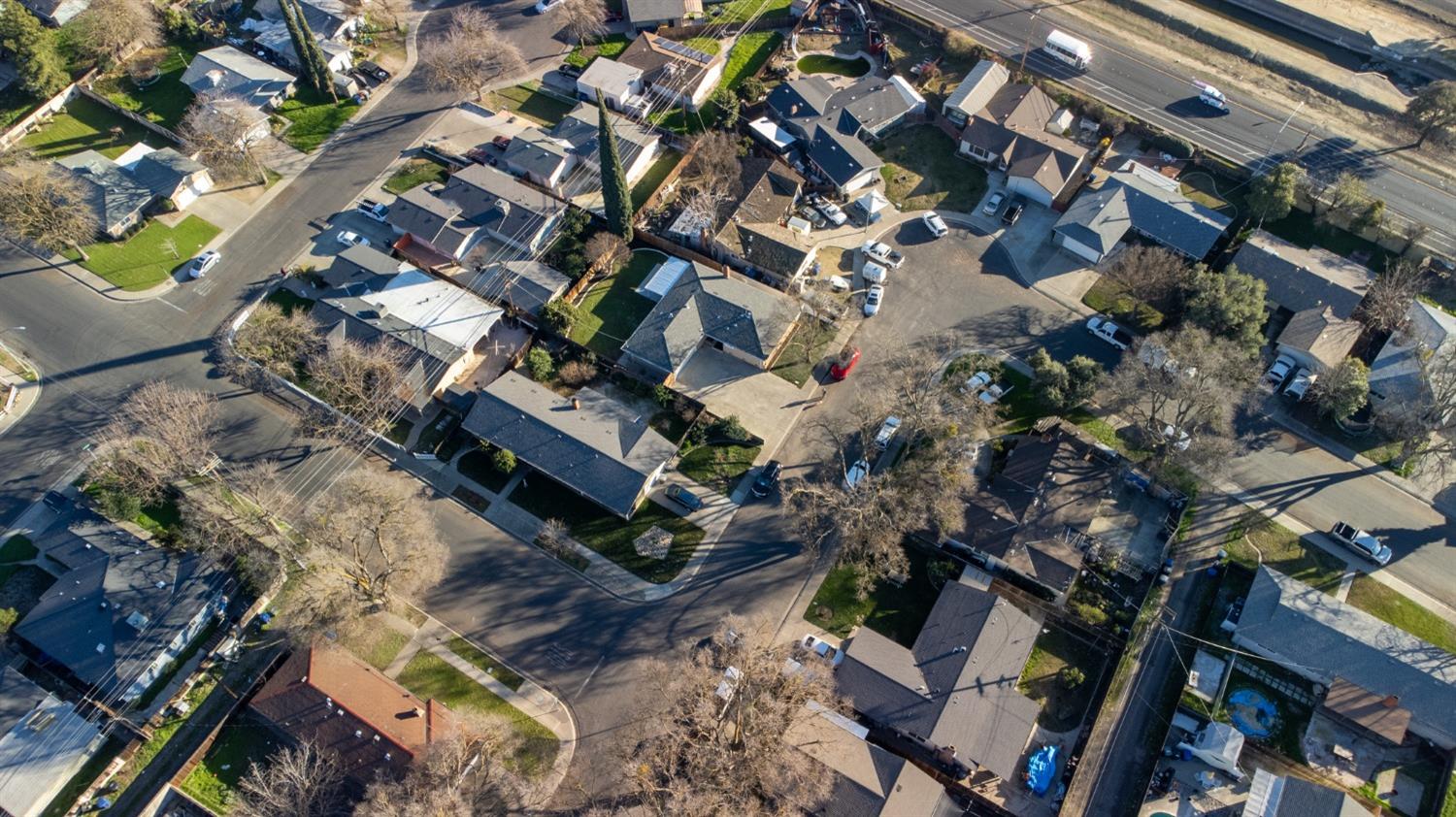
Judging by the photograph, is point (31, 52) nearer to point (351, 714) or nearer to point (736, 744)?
point (351, 714)

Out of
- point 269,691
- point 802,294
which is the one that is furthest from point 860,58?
point 269,691

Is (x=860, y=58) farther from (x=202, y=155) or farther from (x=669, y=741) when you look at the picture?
(x=669, y=741)

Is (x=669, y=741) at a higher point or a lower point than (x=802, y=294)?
lower

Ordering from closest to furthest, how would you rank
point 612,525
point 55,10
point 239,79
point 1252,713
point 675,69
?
point 1252,713, point 612,525, point 675,69, point 239,79, point 55,10

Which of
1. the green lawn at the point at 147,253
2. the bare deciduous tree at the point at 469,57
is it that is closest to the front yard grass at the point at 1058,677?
the bare deciduous tree at the point at 469,57

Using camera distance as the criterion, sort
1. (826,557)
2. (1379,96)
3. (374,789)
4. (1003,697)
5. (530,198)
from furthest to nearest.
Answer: (1379,96) < (530,198) < (826,557) < (1003,697) < (374,789)

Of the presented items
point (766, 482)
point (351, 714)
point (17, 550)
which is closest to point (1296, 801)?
point (766, 482)

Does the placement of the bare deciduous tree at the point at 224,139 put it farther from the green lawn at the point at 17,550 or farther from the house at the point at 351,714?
the house at the point at 351,714
